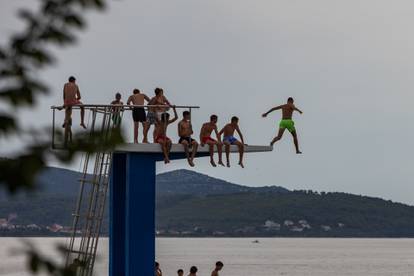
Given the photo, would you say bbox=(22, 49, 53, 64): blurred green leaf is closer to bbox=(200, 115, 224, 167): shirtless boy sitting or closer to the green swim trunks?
bbox=(200, 115, 224, 167): shirtless boy sitting

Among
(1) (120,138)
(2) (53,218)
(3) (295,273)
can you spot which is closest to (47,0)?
(1) (120,138)

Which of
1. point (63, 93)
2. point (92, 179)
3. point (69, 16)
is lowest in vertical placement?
point (69, 16)

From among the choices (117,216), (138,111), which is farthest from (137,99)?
(117,216)

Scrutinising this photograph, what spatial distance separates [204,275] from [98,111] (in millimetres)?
98946

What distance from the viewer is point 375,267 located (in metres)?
134

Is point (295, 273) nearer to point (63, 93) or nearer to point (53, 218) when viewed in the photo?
point (53, 218)

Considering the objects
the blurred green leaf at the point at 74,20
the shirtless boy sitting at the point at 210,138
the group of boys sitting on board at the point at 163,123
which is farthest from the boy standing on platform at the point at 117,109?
the blurred green leaf at the point at 74,20

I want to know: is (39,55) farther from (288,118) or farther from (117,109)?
(288,118)

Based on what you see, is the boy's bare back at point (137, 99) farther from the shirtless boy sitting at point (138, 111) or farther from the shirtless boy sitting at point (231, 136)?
the shirtless boy sitting at point (231, 136)

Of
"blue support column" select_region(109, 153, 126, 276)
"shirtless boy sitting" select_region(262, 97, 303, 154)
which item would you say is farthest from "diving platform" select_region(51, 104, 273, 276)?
"shirtless boy sitting" select_region(262, 97, 303, 154)

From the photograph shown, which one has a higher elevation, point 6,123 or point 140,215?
point 140,215

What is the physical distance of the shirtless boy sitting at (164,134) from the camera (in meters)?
21.3

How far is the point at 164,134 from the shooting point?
21594 mm

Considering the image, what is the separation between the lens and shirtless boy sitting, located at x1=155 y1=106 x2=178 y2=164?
2127 centimetres
